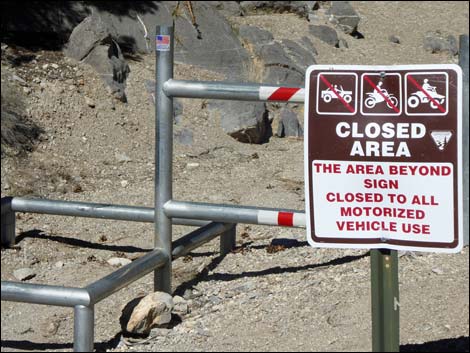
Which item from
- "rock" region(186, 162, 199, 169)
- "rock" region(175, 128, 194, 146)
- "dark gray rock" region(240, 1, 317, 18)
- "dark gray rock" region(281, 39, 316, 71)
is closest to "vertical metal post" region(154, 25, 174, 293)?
"rock" region(186, 162, 199, 169)

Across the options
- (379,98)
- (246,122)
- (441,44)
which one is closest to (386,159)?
(379,98)

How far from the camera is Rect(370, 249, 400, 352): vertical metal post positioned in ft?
13.5

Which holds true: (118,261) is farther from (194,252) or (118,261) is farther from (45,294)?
(45,294)

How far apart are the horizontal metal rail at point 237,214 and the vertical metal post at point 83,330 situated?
105 cm

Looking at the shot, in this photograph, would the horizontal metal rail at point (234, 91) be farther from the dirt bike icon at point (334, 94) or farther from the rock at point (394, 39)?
the rock at point (394, 39)

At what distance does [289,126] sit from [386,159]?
574cm

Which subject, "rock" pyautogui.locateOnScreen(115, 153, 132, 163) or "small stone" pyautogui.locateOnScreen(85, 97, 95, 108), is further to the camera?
"small stone" pyautogui.locateOnScreen(85, 97, 95, 108)

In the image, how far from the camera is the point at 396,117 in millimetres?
4160

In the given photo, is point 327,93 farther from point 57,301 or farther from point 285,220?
point 57,301

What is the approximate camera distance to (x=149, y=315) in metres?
5.05

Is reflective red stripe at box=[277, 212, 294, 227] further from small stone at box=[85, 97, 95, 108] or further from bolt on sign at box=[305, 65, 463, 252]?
small stone at box=[85, 97, 95, 108]

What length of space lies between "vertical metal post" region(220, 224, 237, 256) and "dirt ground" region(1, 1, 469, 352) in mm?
82

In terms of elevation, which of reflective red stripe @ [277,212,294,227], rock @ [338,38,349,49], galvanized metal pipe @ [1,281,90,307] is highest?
rock @ [338,38,349,49]

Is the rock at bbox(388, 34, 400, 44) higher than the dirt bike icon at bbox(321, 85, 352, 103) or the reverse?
higher
